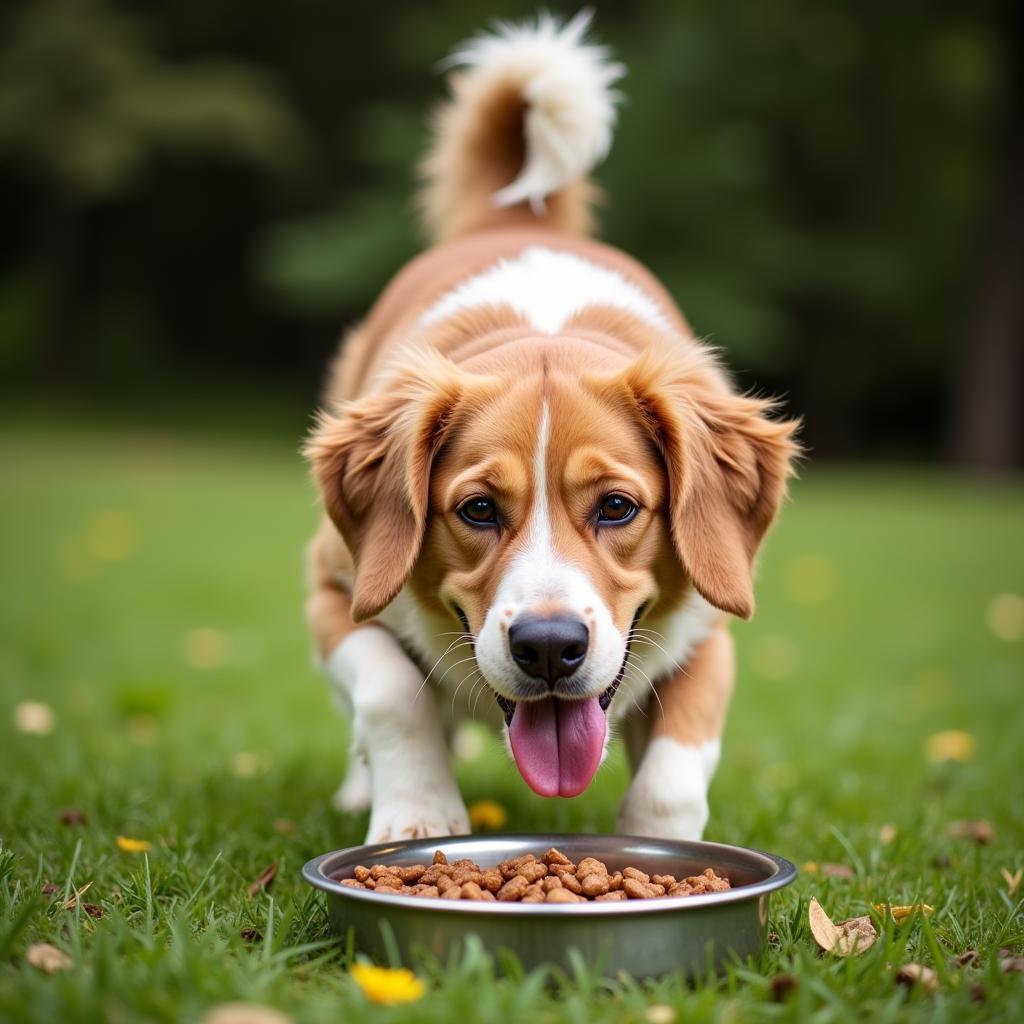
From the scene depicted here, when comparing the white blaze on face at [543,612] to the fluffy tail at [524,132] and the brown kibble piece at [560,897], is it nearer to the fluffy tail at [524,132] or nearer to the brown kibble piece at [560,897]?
the brown kibble piece at [560,897]

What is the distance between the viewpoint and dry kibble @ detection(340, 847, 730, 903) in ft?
8.96

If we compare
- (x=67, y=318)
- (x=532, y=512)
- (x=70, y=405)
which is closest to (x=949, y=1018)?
(x=532, y=512)

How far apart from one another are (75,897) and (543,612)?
117cm

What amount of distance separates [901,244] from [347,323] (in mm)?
11901

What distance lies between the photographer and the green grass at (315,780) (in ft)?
7.77

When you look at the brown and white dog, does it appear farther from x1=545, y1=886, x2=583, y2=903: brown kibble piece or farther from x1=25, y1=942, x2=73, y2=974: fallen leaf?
x1=25, y1=942, x2=73, y2=974: fallen leaf

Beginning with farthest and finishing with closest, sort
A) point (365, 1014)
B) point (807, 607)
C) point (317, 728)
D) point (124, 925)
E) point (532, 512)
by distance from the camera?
point (807, 607)
point (317, 728)
point (532, 512)
point (124, 925)
point (365, 1014)

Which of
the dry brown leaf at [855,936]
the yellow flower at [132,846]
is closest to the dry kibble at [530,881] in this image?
the dry brown leaf at [855,936]

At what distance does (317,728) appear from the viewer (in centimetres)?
595

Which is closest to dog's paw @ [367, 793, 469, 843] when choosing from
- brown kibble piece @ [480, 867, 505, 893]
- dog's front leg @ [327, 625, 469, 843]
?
dog's front leg @ [327, 625, 469, 843]

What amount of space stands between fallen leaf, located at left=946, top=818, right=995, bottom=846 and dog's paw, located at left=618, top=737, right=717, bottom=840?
3.00ft

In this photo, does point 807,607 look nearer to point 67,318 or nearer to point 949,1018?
point 949,1018

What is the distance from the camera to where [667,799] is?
11.4 feet

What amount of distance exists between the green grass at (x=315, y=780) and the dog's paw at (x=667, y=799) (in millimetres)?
331
